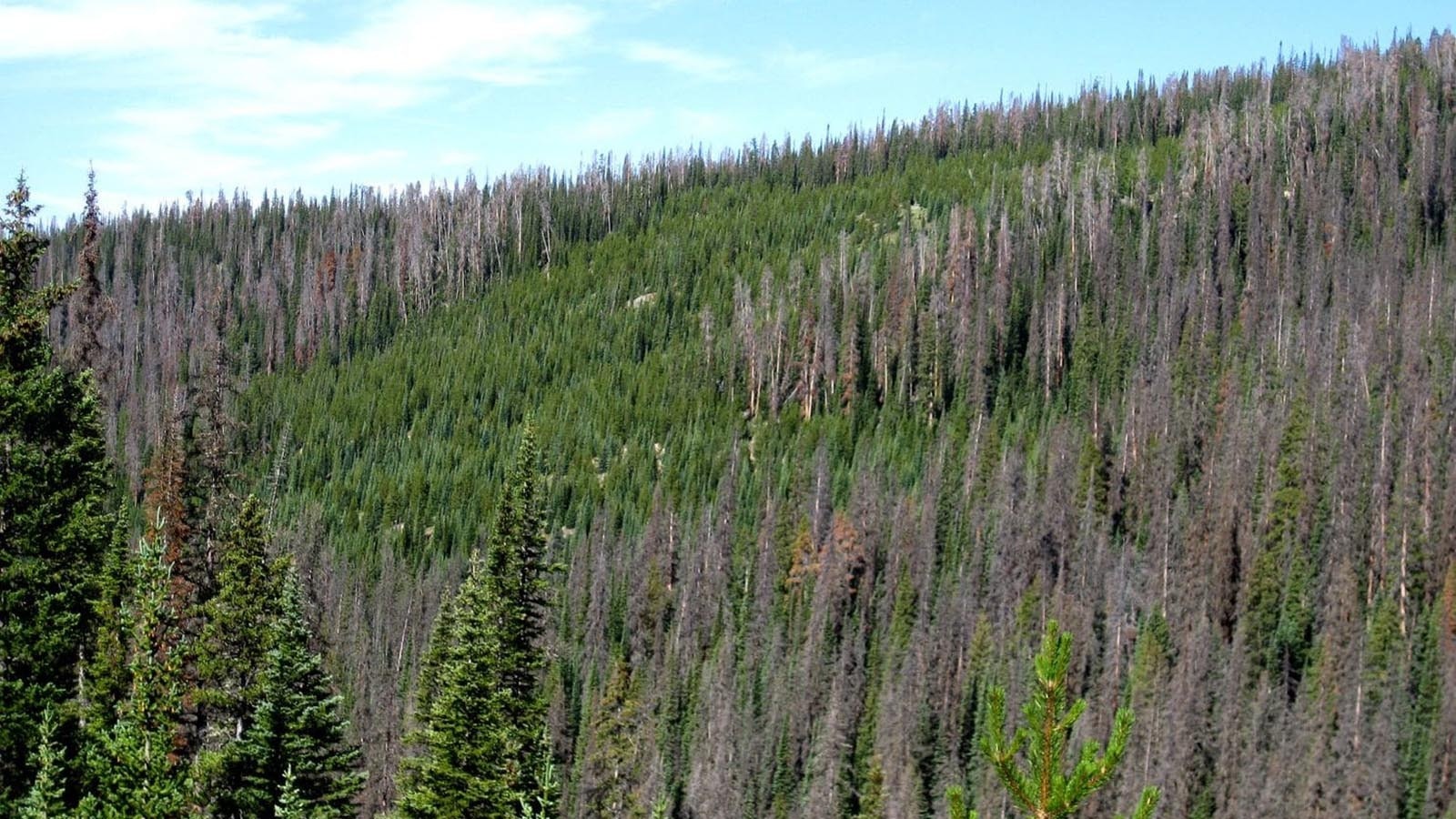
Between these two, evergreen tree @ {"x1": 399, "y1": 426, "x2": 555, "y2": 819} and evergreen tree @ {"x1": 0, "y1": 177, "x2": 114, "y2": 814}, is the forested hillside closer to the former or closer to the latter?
evergreen tree @ {"x1": 0, "y1": 177, "x2": 114, "y2": 814}

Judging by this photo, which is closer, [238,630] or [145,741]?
[145,741]

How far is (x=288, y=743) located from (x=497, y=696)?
520 cm

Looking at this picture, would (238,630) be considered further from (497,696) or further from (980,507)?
(980,507)

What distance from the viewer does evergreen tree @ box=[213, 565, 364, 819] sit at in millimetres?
29031

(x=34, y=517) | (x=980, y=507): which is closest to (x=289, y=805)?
(x=34, y=517)

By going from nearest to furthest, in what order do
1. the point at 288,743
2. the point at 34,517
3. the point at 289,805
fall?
→ the point at 289,805 → the point at 34,517 → the point at 288,743

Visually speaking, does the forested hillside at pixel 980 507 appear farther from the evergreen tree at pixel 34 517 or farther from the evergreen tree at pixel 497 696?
the evergreen tree at pixel 497 696

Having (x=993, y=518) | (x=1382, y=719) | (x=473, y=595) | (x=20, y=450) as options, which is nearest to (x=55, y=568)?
(x=20, y=450)

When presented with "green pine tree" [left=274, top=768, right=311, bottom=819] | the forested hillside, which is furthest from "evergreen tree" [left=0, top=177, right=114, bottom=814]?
the forested hillside

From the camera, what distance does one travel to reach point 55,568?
91.0ft

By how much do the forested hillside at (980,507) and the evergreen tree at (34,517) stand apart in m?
6.36

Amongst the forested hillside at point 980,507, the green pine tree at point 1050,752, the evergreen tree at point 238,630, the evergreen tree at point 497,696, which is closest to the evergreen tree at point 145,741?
the evergreen tree at point 238,630

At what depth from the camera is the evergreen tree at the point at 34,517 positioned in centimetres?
2648

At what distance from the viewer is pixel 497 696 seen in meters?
33.2
